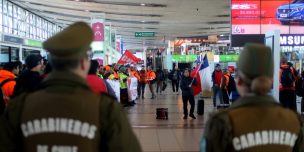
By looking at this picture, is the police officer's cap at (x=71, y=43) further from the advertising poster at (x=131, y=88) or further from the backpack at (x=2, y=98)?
the advertising poster at (x=131, y=88)

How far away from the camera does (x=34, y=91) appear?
2326 mm

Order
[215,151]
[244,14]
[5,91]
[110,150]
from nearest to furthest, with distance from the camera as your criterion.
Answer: [110,150], [215,151], [5,91], [244,14]

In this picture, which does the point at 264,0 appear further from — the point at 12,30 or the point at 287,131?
the point at 12,30

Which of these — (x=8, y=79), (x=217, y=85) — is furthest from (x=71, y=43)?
(x=217, y=85)

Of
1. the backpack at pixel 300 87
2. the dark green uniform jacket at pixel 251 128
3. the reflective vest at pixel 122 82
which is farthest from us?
the reflective vest at pixel 122 82

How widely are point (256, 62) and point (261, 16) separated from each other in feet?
38.0

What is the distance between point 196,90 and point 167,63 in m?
30.5

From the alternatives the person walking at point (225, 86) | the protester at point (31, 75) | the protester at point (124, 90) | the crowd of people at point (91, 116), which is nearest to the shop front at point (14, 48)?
the protester at point (124, 90)

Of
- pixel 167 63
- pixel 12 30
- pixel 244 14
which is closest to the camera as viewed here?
pixel 244 14

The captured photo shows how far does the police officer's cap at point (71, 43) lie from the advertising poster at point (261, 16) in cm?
1161

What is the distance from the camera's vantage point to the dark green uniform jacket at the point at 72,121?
7.18ft

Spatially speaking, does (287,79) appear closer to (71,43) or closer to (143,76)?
(71,43)

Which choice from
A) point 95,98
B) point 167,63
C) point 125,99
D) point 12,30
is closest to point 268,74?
point 95,98

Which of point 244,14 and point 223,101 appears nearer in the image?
point 244,14
